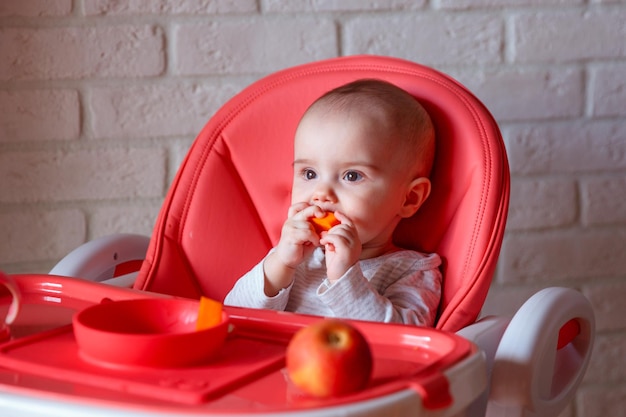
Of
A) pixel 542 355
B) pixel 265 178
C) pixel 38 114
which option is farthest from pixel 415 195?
pixel 38 114

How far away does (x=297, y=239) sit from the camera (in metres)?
0.92

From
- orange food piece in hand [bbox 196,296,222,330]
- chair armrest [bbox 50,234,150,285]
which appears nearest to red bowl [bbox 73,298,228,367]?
orange food piece in hand [bbox 196,296,222,330]

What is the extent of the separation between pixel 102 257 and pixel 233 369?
1.55ft

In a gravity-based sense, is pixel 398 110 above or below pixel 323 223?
above

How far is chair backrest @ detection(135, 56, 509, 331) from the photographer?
0.97 meters

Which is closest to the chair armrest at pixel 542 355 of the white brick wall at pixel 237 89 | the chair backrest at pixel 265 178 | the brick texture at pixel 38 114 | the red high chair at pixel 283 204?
the red high chair at pixel 283 204

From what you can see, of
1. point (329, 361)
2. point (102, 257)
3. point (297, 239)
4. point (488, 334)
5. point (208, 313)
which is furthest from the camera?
point (102, 257)

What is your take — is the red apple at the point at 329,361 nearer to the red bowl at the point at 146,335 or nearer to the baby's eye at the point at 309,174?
the red bowl at the point at 146,335

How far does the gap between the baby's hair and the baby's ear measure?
0.01 m

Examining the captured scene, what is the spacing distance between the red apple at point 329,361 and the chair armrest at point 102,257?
51 centimetres

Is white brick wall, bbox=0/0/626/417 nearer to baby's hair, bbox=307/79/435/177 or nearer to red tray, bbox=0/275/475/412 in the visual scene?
baby's hair, bbox=307/79/435/177

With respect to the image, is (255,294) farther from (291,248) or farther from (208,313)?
(208,313)

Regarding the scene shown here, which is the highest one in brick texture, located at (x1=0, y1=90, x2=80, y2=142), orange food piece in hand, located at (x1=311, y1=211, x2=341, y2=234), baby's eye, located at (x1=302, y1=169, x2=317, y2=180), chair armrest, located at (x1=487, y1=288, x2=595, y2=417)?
brick texture, located at (x1=0, y1=90, x2=80, y2=142)

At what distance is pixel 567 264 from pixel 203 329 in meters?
0.90
